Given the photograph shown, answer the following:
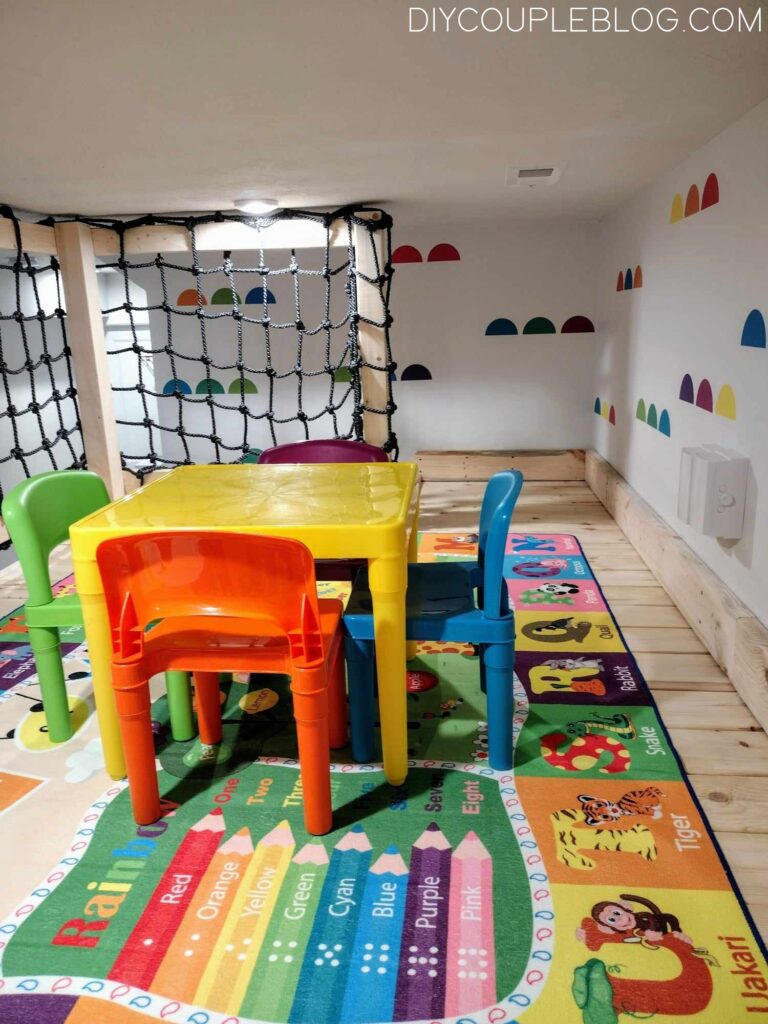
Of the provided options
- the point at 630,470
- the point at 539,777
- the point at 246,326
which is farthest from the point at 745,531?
the point at 246,326

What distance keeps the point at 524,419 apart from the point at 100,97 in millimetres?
3024

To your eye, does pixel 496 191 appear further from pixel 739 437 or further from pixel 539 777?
pixel 539 777

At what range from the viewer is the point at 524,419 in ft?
13.6

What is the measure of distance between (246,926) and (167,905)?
15cm

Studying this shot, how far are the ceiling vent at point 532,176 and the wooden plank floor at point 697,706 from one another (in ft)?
4.46

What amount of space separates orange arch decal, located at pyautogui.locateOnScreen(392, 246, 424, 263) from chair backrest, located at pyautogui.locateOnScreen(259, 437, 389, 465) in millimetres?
2020

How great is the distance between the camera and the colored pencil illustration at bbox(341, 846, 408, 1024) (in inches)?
40.4

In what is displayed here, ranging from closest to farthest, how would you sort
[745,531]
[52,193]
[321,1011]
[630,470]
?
1. [321,1011]
2. [745,531]
3. [52,193]
4. [630,470]

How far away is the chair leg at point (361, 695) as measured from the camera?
59.8 inches

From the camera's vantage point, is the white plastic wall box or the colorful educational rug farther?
the white plastic wall box

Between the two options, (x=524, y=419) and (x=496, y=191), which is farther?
(x=524, y=419)

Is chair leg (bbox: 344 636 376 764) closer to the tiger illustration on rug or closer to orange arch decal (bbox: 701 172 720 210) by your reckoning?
the tiger illustration on rug

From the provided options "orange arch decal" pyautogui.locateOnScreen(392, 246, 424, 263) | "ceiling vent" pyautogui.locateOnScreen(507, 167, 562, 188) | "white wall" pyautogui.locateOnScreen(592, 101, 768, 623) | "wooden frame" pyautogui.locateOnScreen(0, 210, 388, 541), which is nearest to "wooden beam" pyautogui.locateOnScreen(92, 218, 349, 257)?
"wooden frame" pyautogui.locateOnScreen(0, 210, 388, 541)

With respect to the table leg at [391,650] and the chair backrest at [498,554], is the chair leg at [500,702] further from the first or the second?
the table leg at [391,650]
